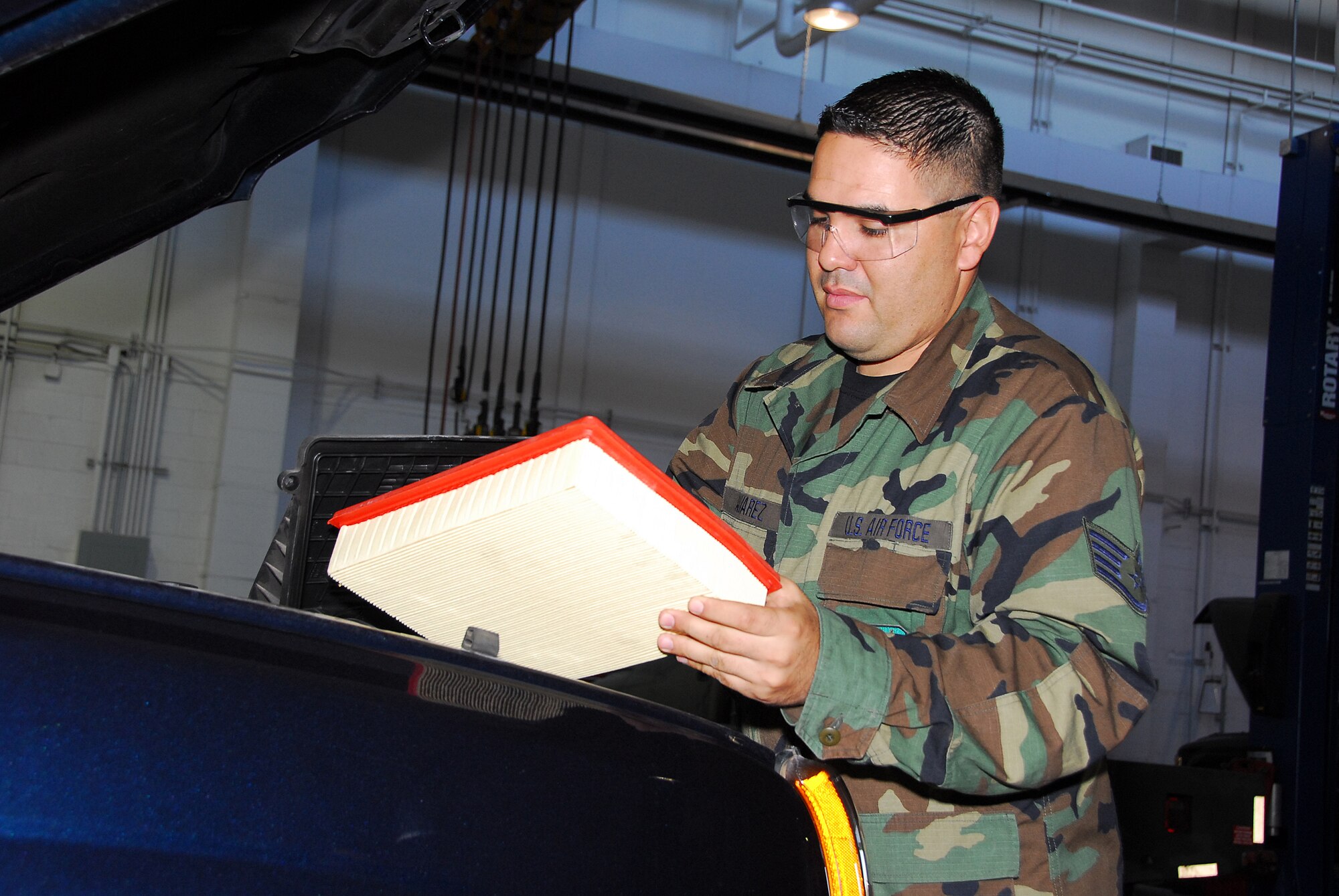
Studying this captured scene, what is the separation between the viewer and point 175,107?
4.37 feet

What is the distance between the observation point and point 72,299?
661 cm

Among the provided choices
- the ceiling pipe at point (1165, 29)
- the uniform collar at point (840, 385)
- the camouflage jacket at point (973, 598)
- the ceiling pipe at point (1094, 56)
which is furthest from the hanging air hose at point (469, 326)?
the camouflage jacket at point (973, 598)

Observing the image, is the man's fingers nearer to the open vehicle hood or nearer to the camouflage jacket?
the camouflage jacket

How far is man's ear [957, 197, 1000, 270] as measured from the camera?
159cm

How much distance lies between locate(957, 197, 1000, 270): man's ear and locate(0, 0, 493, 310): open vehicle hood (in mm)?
710

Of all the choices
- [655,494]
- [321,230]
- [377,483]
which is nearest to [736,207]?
[321,230]

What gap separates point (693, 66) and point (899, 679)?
651cm

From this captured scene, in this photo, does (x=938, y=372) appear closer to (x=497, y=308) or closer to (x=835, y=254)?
(x=835, y=254)

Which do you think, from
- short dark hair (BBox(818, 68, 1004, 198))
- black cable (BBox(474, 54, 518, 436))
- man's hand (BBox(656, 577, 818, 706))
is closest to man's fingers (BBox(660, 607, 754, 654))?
man's hand (BBox(656, 577, 818, 706))

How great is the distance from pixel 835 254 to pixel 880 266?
0.20 feet

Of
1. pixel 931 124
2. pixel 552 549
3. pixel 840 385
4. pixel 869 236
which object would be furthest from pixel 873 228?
pixel 552 549

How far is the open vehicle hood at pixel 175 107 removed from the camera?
49.3 inches

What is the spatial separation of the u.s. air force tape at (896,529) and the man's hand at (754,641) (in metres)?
0.35

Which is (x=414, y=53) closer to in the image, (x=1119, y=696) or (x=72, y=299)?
(x=1119, y=696)
